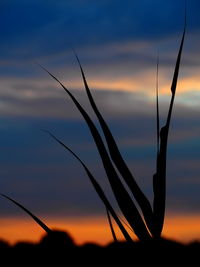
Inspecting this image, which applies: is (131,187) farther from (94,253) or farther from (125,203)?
(94,253)

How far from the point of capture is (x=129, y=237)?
4.50 ft

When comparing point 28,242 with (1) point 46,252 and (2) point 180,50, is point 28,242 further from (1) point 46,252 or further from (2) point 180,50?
(2) point 180,50

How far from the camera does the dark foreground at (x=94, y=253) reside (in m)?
1.09

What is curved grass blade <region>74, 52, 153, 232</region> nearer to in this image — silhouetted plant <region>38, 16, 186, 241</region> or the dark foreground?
silhouetted plant <region>38, 16, 186, 241</region>

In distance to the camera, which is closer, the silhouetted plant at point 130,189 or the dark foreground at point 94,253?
the dark foreground at point 94,253

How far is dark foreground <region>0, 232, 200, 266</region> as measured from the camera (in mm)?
1088

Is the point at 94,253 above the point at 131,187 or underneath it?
underneath

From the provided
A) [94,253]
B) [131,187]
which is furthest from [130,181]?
[94,253]

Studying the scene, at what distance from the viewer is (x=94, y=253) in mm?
1090

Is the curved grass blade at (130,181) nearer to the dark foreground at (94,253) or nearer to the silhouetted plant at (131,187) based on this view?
the silhouetted plant at (131,187)

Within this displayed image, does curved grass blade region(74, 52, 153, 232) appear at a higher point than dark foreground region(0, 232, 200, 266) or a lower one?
higher

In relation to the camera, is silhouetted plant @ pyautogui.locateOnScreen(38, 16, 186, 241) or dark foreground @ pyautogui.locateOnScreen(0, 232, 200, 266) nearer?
dark foreground @ pyautogui.locateOnScreen(0, 232, 200, 266)

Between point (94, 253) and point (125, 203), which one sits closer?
point (94, 253)

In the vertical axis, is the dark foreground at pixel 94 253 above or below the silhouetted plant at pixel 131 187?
below
